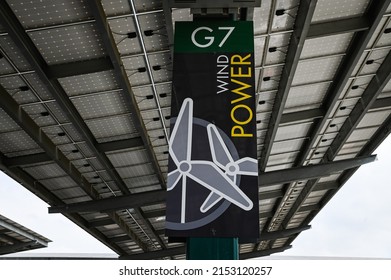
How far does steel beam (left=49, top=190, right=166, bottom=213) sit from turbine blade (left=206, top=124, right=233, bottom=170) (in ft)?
79.6

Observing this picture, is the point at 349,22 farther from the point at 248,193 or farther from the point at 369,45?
the point at 248,193

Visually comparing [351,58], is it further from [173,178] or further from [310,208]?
[310,208]

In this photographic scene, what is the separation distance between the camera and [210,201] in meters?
7.75

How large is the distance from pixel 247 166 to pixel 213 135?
2.67 ft

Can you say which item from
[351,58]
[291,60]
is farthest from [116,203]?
[351,58]

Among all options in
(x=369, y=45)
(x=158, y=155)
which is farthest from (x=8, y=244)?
(x=369, y=45)

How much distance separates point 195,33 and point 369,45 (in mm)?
11527

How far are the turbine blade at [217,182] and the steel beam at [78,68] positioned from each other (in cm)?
997

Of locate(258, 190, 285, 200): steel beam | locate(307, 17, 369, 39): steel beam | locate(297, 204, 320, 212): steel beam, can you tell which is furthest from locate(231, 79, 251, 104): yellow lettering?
locate(297, 204, 320, 212): steel beam

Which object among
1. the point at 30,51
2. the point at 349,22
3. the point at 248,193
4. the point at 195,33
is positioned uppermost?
the point at 349,22

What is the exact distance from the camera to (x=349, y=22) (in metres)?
16.7

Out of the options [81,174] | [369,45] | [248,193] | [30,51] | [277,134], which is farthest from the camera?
[81,174]

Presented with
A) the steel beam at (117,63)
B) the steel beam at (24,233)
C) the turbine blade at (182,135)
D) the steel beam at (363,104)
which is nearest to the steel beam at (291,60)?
the steel beam at (363,104)

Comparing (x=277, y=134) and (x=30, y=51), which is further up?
(x=277, y=134)
